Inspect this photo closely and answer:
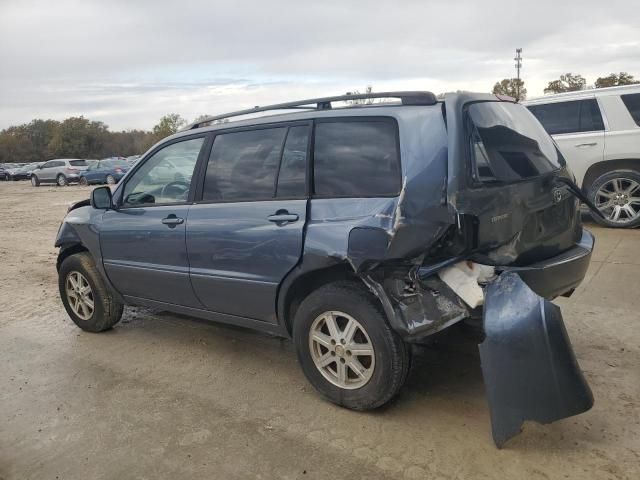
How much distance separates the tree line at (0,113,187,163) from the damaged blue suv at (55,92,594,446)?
67.1 m

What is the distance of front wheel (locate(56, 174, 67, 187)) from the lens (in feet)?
99.5

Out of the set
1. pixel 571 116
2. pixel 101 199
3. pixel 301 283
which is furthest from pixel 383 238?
pixel 571 116

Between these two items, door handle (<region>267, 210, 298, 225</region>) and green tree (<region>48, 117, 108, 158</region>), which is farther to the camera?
green tree (<region>48, 117, 108, 158</region>)

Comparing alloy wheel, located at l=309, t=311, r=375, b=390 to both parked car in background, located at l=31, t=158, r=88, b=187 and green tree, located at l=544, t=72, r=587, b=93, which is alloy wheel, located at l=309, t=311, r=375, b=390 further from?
green tree, located at l=544, t=72, r=587, b=93

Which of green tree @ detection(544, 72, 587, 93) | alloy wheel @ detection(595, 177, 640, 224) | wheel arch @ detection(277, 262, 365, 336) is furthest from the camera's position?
green tree @ detection(544, 72, 587, 93)

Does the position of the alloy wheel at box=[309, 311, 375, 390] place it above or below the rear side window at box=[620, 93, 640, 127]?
below

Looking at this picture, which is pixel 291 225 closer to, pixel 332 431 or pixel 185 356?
pixel 332 431

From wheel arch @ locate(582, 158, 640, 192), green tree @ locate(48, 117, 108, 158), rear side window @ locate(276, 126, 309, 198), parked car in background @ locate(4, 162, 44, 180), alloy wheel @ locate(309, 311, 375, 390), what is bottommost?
alloy wheel @ locate(309, 311, 375, 390)

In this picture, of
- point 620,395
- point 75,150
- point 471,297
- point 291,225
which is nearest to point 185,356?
point 291,225

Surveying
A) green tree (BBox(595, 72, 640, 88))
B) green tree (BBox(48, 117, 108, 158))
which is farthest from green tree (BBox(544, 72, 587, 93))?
green tree (BBox(48, 117, 108, 158))

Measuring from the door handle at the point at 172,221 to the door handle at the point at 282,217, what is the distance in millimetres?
868

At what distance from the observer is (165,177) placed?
4293 mm

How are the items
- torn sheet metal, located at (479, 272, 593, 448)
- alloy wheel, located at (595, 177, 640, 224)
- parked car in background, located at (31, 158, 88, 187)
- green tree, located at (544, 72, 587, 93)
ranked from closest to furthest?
torn sheet metal, located at (479, 272, 593, 448) → alloy wheel, located at (595, 177, 640, 224) → parked car in background, located at (31, 158, 88, 187) → green tree, located at (544, 72, 587, 93)

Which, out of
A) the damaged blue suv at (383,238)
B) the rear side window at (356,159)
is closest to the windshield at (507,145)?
the damaged blue suv at (383,238)
